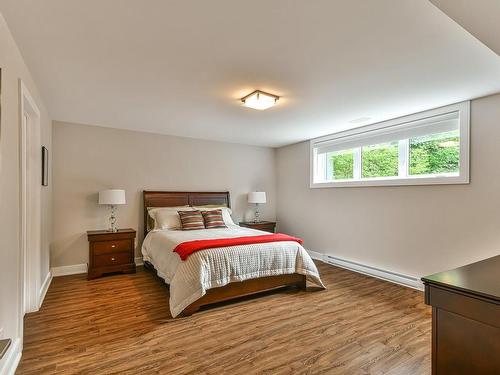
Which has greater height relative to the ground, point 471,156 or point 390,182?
point 471,156

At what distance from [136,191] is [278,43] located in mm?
3523

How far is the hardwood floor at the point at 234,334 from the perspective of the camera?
1962 millimetres

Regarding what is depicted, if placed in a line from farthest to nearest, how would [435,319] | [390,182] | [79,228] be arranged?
[79,228] → [390,182] → [435,319]

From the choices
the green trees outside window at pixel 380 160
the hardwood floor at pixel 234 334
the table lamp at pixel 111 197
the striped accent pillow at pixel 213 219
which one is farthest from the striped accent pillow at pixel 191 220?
the green trees outside window at pixel 380 160

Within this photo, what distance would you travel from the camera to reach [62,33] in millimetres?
1852

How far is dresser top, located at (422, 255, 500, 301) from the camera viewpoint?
111 cm

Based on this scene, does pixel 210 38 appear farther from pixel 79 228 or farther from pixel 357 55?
pixel 79 228

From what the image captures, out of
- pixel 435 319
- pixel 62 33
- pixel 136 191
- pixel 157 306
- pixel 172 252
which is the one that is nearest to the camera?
pixel 435 319

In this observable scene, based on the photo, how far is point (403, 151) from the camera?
3.81 meters

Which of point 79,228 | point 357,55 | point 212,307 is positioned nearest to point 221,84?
point 357,55

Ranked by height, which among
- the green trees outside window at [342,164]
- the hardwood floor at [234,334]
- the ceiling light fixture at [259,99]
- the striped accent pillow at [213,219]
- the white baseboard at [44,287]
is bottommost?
the hardwood floor at [234,334]

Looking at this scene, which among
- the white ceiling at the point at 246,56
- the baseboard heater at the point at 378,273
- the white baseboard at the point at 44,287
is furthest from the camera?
the baseboard heater at the point at 378,273

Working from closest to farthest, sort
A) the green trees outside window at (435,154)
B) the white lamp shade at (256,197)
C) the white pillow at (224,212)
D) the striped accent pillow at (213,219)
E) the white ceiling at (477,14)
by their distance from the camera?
the white ceiling at (477,14) → the green trees outside window at (435,154) → the striped accent pillow at (213,219) → the white pillow at (224,212) → the white lamp shade at (256,197)

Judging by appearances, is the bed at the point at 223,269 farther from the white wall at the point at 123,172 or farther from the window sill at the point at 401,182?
the window sill at the point at 401,182
